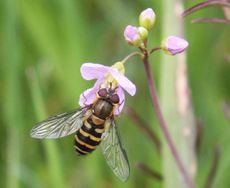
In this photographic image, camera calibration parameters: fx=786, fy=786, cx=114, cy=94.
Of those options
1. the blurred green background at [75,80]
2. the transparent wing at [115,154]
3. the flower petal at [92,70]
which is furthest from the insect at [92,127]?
the blurred green background at [75,80]

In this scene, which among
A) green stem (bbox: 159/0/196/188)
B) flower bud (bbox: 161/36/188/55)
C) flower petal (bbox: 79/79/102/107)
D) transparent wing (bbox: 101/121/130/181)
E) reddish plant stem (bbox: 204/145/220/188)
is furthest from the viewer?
green stem (bbox: 159/0/196/188)

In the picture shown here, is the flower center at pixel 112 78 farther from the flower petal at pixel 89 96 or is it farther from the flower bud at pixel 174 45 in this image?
the flower bud at pixel 174 45

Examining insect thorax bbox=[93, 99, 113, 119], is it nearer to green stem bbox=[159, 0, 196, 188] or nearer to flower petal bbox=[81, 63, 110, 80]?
flower petal bbox=[81, 63, 110, 80]

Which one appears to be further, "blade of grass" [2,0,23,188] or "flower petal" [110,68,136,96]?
"blade of grass" [2,0,23,188]

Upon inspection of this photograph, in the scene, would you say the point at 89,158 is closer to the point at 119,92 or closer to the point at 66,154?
the point at 66,154

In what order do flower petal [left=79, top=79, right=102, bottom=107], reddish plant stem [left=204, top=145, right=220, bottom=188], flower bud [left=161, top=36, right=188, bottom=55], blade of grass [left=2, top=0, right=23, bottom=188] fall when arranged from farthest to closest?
1. blade of grass [left=2, top=0, right=23, bottom=188]
2. reddish plant stem [left=204, top=145, right=220, bottom=188]
3. flower petal [left=79, top=79, right=102, bottom=107]
4. flower bud [left=161, top=36, right=188, bottom=55]

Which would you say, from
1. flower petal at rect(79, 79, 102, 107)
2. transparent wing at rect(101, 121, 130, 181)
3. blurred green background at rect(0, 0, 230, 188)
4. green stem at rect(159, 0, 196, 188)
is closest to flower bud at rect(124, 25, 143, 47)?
flower petal at rect(79, 79, 102, 107)
